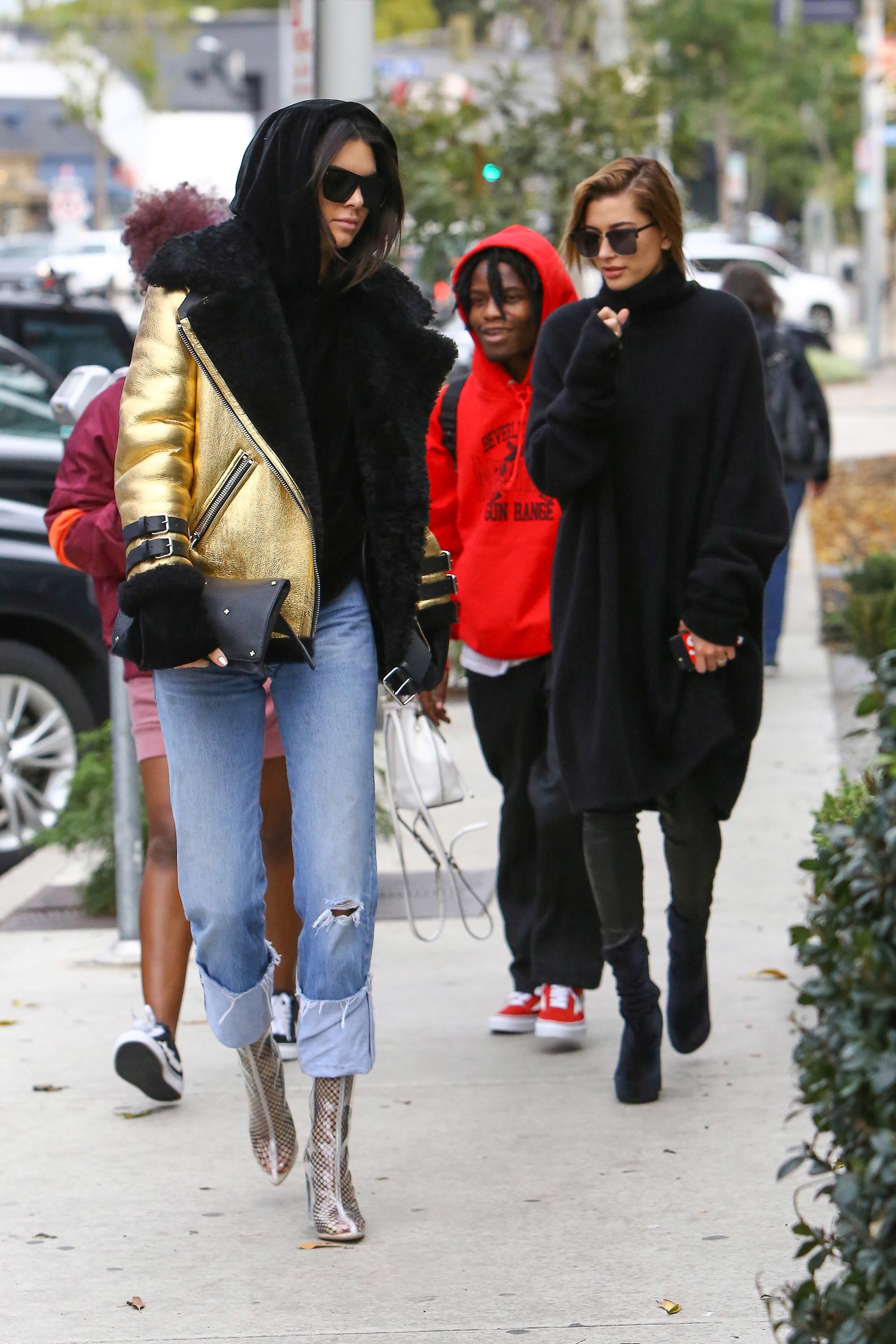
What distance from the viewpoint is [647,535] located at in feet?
13.3

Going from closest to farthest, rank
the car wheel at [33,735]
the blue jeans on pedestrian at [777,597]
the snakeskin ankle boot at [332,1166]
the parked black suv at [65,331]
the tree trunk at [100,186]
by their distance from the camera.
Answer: the snakeskin ankle boot at [332,1166]
the car wheel at [33,735]
the parked black suv at [65,331]
the blue jeans on pedestrian at [777,597]
the tree trunk at [100,186]

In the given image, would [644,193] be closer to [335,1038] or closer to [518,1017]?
[335,1038]

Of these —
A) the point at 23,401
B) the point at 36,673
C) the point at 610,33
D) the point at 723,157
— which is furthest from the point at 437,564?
the point at 723,157

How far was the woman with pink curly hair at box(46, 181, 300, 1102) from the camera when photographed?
14.1ft

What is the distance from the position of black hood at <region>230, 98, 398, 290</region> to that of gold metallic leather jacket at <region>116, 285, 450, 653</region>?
20cm

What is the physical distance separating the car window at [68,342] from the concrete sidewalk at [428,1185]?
4.16m

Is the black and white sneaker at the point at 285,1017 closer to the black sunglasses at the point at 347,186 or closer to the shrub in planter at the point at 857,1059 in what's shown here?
the black sunglasses at the point at 347,186

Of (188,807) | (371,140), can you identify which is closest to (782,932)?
(188,807)

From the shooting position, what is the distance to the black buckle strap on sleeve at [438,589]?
3725mm

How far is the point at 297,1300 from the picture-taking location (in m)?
3.31

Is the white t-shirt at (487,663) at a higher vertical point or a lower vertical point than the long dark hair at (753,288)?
lower

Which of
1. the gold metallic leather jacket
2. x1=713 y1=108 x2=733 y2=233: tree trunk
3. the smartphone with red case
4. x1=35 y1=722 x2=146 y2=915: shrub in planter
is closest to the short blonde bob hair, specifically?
the smartphone with red case

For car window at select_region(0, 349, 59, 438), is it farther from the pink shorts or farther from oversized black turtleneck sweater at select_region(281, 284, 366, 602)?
oversized black turtleneck sweater at select_region(281, 284, 366, 602)

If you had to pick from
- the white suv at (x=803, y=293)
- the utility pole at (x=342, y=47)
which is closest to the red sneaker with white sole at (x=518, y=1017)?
the utility pole at (x=342, y=47)
